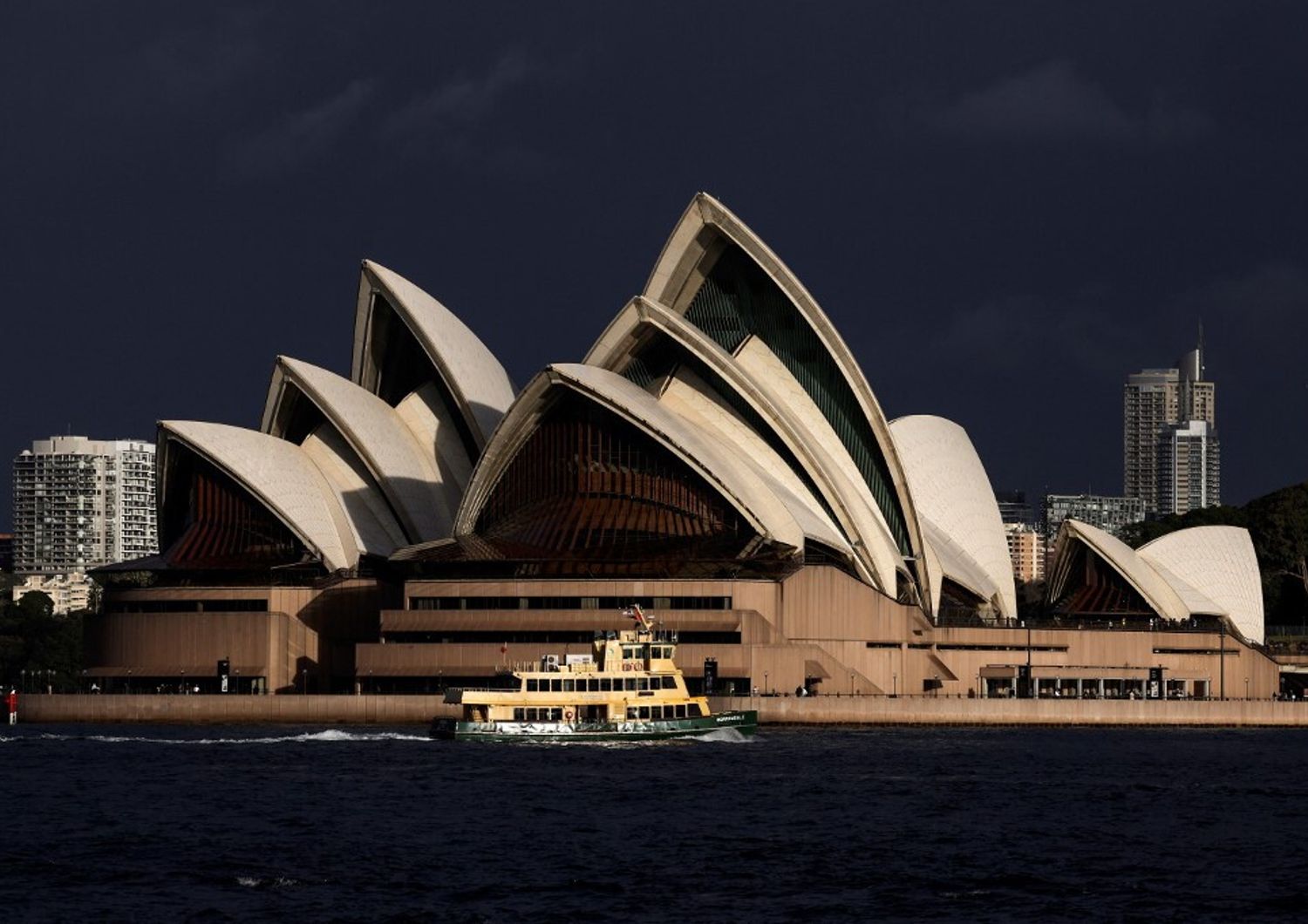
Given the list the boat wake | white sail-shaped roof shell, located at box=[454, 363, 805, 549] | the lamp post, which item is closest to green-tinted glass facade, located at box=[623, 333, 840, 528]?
white sail-shaped roof shell, located at box=[454, 363, 805, 549]

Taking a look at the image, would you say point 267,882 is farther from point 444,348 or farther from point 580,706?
point 444,348

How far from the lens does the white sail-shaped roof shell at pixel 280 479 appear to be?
102 metres

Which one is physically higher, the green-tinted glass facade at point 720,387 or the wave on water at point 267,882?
the green-tinted glass facade at point 720,387

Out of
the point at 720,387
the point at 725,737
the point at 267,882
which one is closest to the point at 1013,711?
the point at 720,387

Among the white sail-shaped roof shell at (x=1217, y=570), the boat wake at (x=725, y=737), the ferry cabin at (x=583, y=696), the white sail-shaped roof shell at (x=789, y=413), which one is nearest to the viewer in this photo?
the ferry cabin at (x=583, y=696)

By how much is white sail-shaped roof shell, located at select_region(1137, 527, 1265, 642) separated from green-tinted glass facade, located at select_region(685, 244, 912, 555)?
17941 mm

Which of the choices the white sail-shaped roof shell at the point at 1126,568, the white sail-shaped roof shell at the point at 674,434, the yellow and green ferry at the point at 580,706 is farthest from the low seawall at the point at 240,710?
the white sail-shaped roof shell at the point at 1126,568

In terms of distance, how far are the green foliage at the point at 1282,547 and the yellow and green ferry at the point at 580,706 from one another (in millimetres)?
70351

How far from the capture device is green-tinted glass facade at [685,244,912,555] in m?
103

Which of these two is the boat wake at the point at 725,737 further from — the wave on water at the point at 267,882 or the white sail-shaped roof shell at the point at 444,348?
the wave on water at the point at 267,882

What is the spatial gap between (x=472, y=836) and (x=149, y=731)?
1618 inches

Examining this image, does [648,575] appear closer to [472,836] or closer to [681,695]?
[681,695]

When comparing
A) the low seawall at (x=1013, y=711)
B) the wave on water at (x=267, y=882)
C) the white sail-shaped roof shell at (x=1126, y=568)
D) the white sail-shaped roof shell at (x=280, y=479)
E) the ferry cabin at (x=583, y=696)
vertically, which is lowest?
the wave on water at (x=267, y=882)

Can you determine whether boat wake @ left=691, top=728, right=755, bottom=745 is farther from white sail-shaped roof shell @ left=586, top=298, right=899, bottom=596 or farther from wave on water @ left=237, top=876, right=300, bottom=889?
wave on water @ left=237, top=876, right=300, bottom=889
